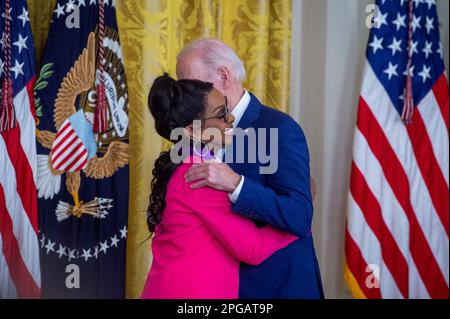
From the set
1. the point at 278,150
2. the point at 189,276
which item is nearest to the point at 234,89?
the point at 278,150

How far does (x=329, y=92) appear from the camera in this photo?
3244 millimetres

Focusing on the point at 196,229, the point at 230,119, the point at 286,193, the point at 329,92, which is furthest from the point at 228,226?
the point at 329,92

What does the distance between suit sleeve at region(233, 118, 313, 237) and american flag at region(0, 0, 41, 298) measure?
1141mm

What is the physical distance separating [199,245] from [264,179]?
30 centimetres

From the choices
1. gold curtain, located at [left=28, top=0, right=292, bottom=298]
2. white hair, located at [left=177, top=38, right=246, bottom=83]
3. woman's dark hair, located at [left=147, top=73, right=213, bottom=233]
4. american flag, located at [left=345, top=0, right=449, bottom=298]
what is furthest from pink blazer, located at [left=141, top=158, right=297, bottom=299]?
american flag, located at [left=345, top=0, right=449, bottom=298]

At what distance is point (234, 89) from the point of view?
1.82m

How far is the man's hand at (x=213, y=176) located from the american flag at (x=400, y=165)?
62.0 inches

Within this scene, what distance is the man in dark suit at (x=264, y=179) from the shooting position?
1.58 m

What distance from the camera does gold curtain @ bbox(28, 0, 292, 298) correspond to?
2750 mm

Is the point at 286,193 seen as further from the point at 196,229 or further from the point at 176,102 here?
the point at 176,102

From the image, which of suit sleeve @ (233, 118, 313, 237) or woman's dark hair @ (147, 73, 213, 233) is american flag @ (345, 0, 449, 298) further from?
woman's dark hair @ (147, 73, 213, 233)

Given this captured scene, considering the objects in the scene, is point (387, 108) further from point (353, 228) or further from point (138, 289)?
point (138, 289)

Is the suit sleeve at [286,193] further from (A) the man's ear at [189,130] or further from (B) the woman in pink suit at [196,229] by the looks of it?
(A) the man's ear at [189,130]

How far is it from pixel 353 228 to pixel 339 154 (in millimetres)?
456
